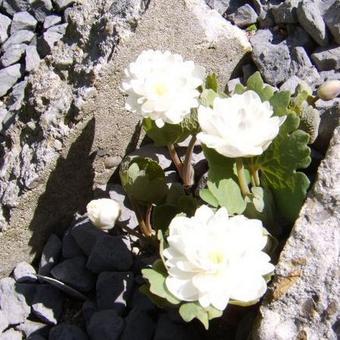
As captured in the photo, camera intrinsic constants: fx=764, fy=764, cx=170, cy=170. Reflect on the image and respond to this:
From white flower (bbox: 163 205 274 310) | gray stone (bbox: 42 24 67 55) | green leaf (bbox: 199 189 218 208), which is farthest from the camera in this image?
gray stone (bbox: 42 24 67 55)

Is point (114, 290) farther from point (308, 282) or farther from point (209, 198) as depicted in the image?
point (308, 282)

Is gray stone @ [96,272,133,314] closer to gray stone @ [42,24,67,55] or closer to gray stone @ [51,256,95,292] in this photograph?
gray stone @ [51,256,95,292]

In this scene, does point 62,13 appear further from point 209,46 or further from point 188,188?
point 188,188

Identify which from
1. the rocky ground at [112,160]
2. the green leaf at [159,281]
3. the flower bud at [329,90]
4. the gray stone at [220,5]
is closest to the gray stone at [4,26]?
the rocky ground at [112,160]

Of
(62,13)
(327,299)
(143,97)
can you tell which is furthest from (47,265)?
(62,13)

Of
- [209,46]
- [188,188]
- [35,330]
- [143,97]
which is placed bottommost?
[35,330]

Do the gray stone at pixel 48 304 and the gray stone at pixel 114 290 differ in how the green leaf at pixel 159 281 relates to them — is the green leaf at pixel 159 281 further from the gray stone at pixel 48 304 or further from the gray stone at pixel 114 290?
the gray stone at pixel 48 304

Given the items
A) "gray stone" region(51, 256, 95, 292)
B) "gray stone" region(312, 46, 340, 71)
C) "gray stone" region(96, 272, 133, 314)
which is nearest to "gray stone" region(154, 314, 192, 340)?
"gray stone" region(96, 272, 133, 314)
